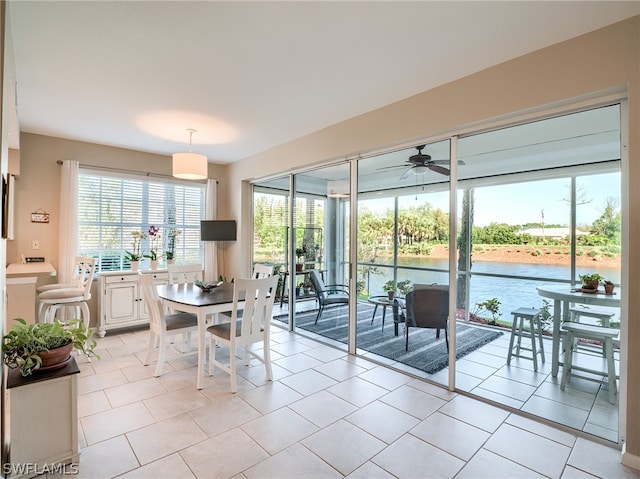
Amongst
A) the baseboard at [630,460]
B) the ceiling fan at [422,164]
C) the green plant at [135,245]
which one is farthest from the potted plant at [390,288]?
the green plant at [135,245]

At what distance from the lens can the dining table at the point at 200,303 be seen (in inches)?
117

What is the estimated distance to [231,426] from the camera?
2344 millimetres

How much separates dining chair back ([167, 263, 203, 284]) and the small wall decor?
5.64ft

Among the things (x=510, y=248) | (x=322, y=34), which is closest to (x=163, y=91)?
(x=322, y=34)

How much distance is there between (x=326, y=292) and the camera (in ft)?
14.6

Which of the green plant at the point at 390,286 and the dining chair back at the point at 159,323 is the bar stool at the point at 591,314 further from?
the dining chair back at the point at 159,323

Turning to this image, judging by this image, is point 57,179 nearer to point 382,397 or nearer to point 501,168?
point 382,397

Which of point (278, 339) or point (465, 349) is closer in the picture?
point (465, 349)

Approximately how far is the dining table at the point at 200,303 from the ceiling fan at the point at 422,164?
221 cm

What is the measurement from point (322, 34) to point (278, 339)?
3560mm

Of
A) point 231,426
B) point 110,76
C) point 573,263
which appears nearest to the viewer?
point 231,426

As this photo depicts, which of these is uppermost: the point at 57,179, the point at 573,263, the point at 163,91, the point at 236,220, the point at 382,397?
the point at 163,91

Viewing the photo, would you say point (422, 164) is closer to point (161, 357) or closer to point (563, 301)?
point (563, 301)

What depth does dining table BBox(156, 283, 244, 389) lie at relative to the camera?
117 inches
